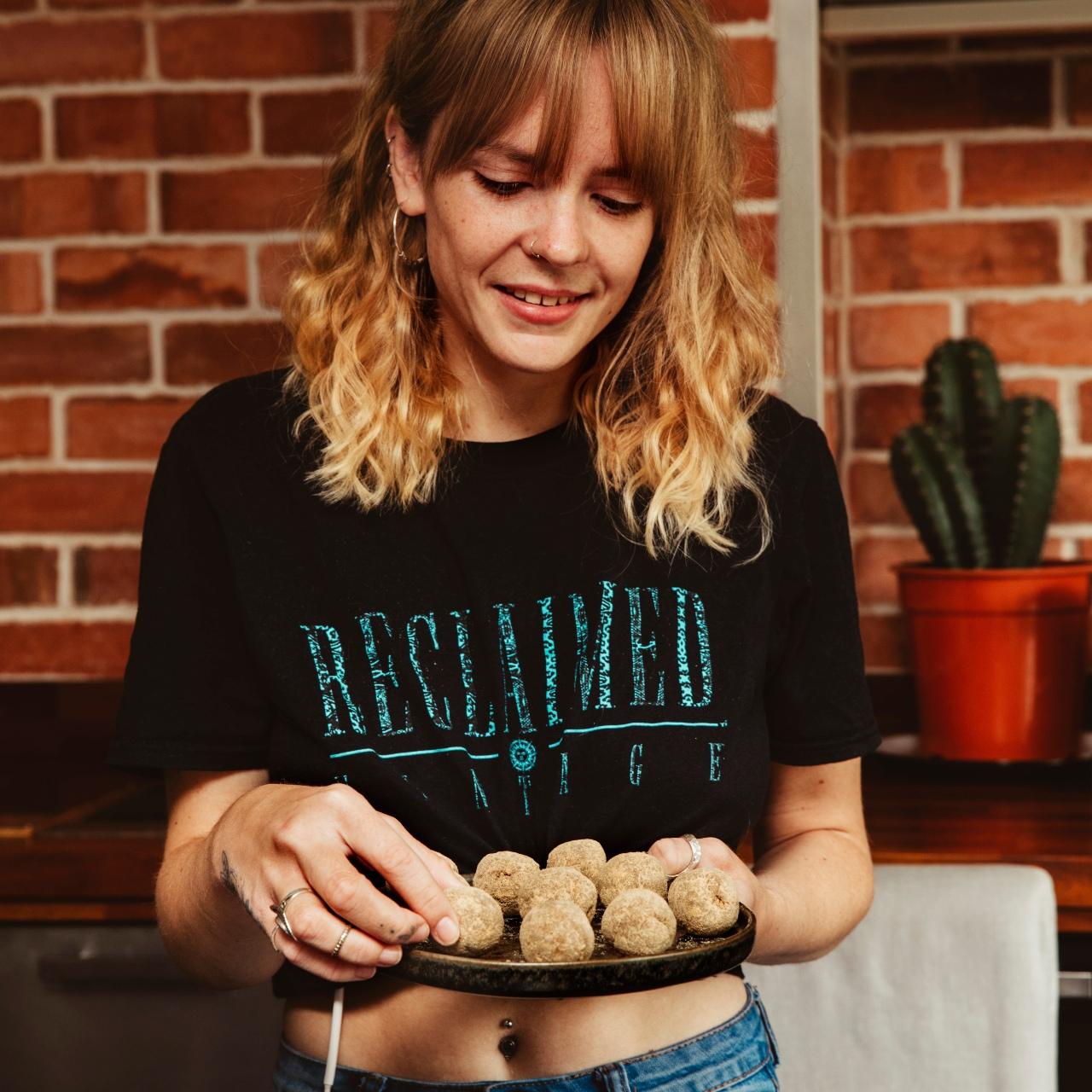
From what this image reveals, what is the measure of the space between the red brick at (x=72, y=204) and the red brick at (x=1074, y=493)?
4.09 feet

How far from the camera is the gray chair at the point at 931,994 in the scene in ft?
4.70

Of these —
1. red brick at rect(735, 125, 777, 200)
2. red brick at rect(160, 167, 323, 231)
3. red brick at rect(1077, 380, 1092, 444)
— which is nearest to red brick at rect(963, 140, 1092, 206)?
red brick at rect(1077, 380, 1092, 444)

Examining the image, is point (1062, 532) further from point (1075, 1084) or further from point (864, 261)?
point (1075, 1084)

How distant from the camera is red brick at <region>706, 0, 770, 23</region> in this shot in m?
1.60

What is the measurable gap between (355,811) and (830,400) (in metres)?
1.16

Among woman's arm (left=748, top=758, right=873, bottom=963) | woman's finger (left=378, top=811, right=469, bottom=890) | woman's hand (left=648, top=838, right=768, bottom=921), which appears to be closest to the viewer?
woman's finger (left=378, top=811, right=469, bottom=890)

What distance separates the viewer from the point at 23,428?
6.23ft

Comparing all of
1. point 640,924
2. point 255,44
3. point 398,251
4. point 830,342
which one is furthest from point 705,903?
point 255,44

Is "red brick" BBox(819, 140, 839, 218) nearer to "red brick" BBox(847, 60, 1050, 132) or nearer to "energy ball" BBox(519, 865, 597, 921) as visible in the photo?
"red brick" BBox(847, 60, 1050, 132)

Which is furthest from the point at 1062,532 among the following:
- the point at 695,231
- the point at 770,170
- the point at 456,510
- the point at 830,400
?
the point at 456,510

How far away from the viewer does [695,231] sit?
122 cm

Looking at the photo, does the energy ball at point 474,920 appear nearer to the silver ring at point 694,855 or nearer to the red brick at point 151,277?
the silver ring at point 694,855

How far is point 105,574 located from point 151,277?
15.2 inches

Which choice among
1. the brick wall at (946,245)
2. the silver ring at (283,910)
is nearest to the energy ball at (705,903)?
the silver ring at (283,910)
